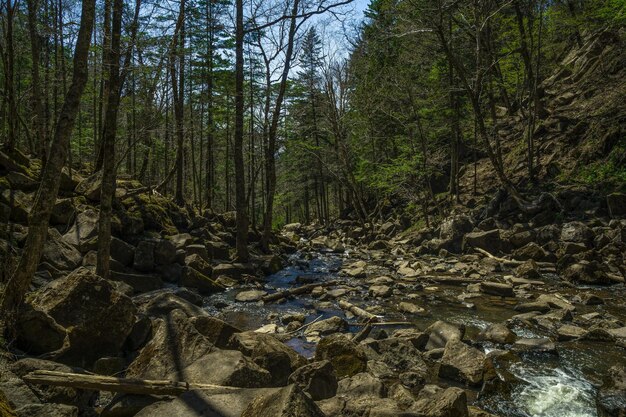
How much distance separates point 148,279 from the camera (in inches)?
433

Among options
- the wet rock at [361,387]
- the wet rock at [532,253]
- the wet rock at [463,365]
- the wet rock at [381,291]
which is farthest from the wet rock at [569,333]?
the wet rock at [532,253]

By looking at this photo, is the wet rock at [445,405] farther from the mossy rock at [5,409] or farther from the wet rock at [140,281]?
the wet rock at [140,281]

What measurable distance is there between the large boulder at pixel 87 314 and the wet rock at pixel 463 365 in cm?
483

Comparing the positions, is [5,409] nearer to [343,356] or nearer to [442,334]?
[343,356]

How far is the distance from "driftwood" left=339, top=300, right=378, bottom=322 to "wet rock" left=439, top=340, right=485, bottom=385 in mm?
2515

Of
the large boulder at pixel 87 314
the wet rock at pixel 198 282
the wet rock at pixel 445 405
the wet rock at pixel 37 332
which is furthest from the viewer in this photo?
the wet rock at pixel 198 282

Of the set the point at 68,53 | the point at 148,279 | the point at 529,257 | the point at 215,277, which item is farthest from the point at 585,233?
the point at 68,53

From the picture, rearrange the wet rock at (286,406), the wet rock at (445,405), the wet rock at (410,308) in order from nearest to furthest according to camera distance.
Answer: the wet rock at (286,406) → the wet rock at (445,405) → the wet rock at (410,308)

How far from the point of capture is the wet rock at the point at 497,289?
10828 mm

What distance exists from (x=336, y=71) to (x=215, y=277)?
58.1 feet

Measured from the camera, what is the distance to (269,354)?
535 centimetres

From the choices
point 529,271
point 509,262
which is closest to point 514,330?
point 529,271

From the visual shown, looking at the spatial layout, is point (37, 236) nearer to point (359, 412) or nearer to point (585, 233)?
point (359, 412)

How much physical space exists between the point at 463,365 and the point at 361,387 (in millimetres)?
1994
